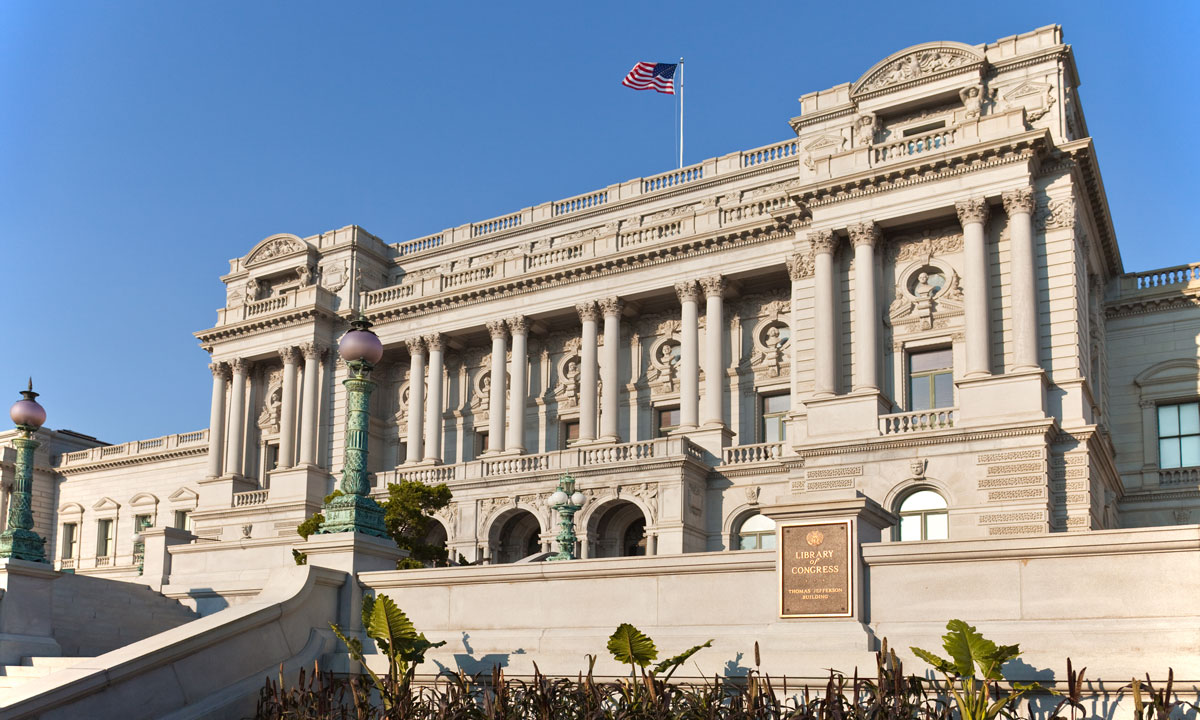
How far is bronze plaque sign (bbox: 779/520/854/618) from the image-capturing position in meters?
14.0

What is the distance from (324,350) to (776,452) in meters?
22.8

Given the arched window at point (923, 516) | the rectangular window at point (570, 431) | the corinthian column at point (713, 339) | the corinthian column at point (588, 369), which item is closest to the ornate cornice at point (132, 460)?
the rectangular window at point (570, 431)

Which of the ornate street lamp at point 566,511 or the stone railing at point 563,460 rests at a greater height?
the stone railing at point 563,460

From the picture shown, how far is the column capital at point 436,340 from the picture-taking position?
5047 cm

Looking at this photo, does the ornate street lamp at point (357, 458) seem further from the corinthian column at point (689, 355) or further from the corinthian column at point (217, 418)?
the corinthian column at point (217, 418)

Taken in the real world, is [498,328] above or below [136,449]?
above

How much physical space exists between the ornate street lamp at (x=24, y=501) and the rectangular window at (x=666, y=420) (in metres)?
25.6

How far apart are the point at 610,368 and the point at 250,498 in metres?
18.0

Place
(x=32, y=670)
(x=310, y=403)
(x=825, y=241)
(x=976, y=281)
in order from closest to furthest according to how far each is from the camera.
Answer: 1. (x=32, y=670)
2. (x=976, y=281)
3. (x=825, y=241)
4. (x=310, y=403)

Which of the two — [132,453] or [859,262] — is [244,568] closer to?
[859,262]

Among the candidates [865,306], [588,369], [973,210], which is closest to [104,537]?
[588,369]

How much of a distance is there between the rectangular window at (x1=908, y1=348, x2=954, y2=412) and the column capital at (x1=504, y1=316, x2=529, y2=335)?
16.5m

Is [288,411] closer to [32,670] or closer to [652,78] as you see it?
[652,78]

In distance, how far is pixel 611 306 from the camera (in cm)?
4619
